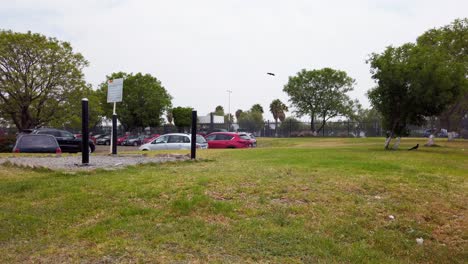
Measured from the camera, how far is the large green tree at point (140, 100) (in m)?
46.9

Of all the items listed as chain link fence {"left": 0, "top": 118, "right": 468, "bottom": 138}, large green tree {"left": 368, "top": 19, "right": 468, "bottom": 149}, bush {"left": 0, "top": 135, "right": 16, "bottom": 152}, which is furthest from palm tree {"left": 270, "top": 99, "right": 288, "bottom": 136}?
large green tree {"left": 368, "top": 19, "right": 468, "bottom": 149}

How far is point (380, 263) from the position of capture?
15.5 ft

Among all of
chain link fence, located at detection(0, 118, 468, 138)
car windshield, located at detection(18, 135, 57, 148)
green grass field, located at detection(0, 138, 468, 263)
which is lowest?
green grass field, located at detection(0, 138, 468, 263)

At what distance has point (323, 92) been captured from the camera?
5625 cm

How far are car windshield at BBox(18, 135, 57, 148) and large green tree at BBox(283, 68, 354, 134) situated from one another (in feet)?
142

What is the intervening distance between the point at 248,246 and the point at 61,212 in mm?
2800

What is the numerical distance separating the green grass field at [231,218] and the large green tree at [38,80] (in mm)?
22560

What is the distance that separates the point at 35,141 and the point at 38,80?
51.5 ft

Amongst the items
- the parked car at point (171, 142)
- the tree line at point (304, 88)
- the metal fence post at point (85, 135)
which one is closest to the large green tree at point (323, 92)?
the tree line at point (304, 88)

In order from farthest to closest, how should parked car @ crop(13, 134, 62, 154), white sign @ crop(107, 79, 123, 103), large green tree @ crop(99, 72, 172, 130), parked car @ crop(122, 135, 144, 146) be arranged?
large green tree @ crop(99, 72, 172, 130) → parked car @ crop(122, 135, 144, 146) → white sign @ crop(107, 79, 123, 103) → parked car @ crop(13, 134, 62, 154)

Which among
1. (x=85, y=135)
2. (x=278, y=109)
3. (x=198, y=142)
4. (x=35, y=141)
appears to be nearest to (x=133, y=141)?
(x=198, y=142)

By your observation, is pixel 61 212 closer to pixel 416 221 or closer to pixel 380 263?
pixel 380 263

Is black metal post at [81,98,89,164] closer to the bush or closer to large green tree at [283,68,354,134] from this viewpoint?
the bush

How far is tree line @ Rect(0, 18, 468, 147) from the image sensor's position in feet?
57.8
